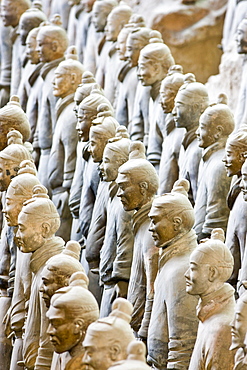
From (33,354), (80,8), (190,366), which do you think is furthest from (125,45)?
(190,366)

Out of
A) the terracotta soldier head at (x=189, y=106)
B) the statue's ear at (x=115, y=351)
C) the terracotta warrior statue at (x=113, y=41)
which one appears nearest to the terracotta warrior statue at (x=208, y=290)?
the statue's ear at (x=115, y=351)

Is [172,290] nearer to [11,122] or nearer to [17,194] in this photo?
[17,194]

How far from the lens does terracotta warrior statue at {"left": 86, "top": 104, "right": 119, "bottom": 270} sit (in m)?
8.52

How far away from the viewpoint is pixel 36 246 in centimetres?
737

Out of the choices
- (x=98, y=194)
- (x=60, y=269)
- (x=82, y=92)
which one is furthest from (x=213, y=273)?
(x=82, y=92)

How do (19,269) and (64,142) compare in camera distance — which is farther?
(64,142)

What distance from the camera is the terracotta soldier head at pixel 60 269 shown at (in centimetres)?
670

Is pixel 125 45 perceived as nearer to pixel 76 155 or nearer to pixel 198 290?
pixel 76 155

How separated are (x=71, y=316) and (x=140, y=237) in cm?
145

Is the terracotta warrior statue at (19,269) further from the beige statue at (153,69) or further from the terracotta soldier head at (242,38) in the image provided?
the terracotta soldier head at (242,38)

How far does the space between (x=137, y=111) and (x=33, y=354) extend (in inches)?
135

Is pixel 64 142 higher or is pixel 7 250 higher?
pixel 64 142

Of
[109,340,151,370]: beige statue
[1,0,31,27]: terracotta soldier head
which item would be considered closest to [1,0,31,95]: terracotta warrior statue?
[1,0,31,27]: terracotta soldier head

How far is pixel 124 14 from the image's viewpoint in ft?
37.6
